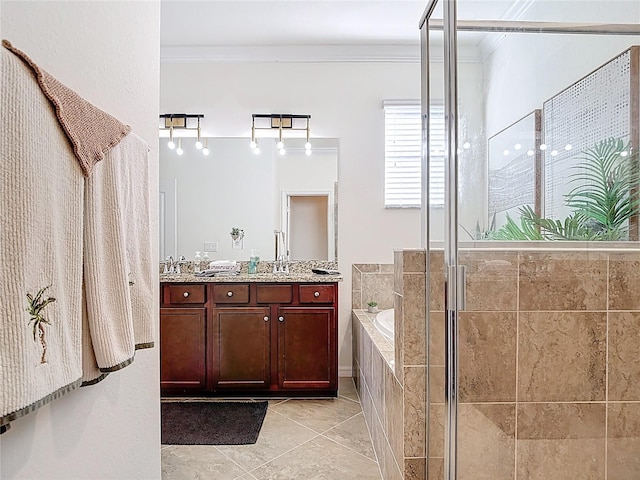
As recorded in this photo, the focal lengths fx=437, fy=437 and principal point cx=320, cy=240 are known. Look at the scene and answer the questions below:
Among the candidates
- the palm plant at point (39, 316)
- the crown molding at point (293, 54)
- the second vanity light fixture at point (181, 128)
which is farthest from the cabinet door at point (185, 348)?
the palm plant at point (39, 316)

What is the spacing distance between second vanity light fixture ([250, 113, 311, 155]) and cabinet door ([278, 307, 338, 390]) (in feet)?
4.50

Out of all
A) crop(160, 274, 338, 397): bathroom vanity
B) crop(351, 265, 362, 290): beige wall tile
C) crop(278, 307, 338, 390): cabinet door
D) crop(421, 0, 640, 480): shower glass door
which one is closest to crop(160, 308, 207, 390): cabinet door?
crop(160, 274, 338, 397): bathroom vanity

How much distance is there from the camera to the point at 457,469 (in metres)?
1.48

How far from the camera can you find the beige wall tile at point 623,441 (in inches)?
50.3

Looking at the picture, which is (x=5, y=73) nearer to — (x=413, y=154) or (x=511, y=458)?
(x=511, y=458)

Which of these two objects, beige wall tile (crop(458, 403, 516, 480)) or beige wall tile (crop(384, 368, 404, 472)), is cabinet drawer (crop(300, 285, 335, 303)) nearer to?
beige wall tile (crop(384, 368, 404, 472))

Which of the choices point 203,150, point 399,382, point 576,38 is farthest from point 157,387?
point 203,150

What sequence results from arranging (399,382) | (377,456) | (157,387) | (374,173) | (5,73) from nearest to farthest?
(5,73), (157,387), (399,382), (377,456), (374,173)

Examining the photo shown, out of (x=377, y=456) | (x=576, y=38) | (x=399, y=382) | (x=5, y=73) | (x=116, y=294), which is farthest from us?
(x=377, y=456)

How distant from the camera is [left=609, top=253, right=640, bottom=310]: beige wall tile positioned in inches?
50.6

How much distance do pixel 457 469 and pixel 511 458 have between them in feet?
0.59

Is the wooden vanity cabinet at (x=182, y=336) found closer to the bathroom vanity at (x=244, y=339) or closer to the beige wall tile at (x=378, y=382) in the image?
the bathroom vanity at (x=244, y=339)

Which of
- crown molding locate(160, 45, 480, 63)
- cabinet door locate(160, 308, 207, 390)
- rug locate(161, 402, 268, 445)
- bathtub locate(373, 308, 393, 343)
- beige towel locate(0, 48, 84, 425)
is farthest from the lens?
crown molding locate(160, 45, 480, 63)

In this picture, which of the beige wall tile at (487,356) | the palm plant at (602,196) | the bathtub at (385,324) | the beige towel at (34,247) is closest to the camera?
the beige towel at (34,247)
